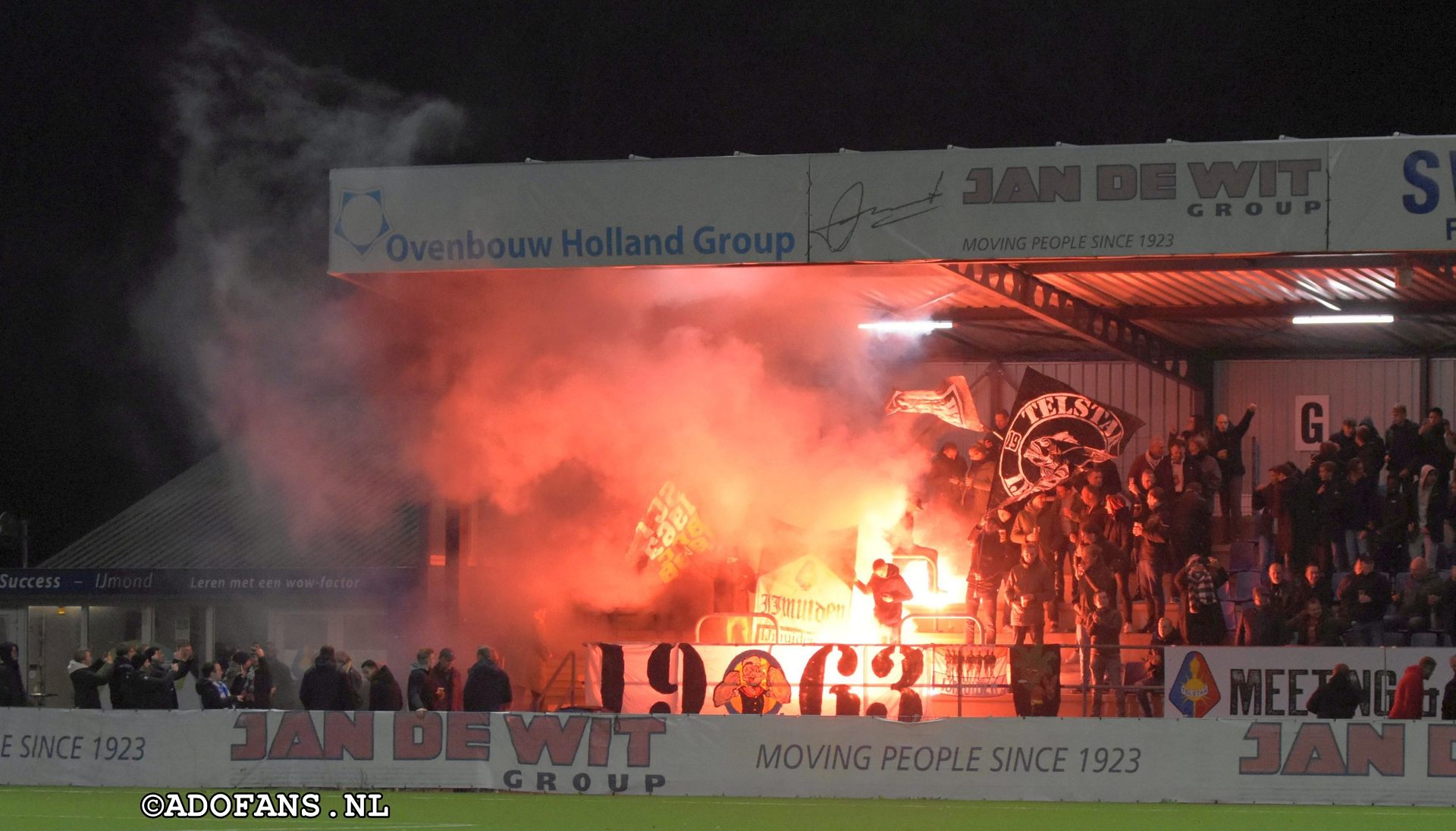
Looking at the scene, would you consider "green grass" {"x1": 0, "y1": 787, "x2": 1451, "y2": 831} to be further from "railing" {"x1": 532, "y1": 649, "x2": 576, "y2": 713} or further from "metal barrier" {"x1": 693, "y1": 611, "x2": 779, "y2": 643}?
"railing" {"x1": 532, "y1": 649, "x2": 576, "y2": 713}

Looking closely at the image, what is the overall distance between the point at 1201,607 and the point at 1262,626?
0.69m

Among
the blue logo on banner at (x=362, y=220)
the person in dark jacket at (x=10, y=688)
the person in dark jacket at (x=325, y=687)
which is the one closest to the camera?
the person in dark jacket at (x=325, y=687)

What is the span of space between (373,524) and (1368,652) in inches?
601

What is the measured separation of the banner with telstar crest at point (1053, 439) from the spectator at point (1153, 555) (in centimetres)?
220

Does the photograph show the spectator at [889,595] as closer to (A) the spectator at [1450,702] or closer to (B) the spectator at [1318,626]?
(B) the spectator at [1318,626]

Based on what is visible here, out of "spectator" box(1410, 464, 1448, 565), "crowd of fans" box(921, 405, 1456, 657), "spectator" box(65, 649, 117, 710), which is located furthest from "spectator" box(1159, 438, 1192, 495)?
"spectator" box(65, 649, 117, 710)

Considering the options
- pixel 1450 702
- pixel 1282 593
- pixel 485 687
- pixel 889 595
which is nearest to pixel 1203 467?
pixel 1282 593

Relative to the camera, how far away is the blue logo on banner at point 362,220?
1797 cm

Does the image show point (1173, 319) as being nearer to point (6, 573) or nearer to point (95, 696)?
point (95, 696)

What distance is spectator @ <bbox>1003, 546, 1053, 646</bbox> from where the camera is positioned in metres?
18.8

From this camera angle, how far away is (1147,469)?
20.4m

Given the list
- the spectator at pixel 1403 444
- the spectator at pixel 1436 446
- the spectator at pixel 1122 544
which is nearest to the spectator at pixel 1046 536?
the spectator at pixel 1122 544

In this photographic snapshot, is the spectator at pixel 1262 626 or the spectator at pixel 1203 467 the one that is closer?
the spectator at pixel 1262 626
